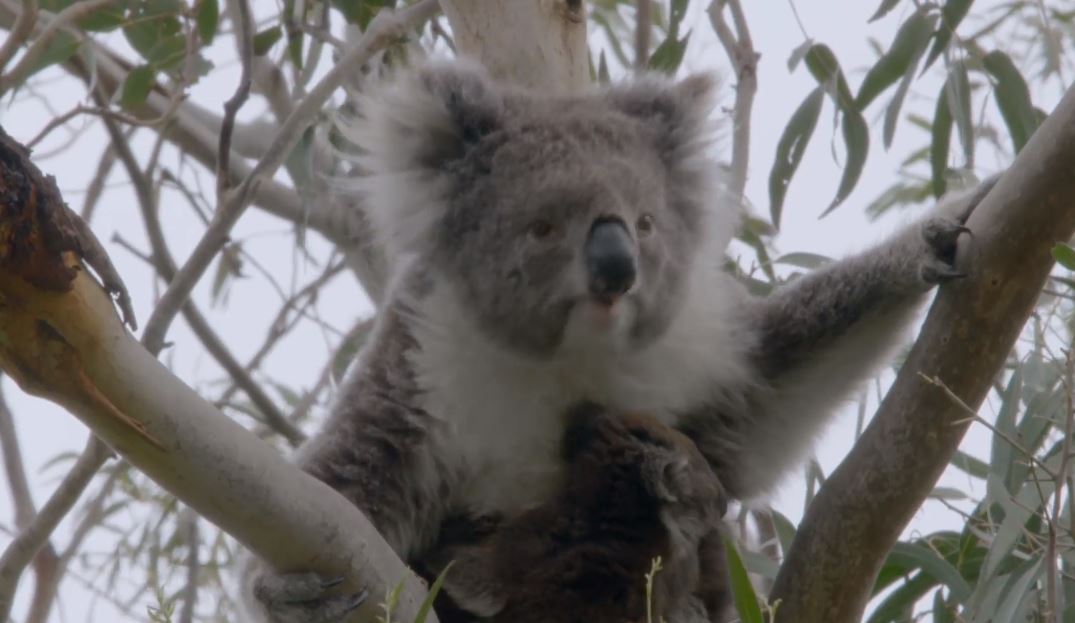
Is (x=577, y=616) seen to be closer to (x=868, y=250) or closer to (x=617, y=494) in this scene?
(x=617, y=494)

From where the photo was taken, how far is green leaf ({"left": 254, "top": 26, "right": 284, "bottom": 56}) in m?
3.30

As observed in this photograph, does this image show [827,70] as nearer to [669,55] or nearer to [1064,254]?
[669,55]

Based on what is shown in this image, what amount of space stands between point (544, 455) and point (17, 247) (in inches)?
47.9

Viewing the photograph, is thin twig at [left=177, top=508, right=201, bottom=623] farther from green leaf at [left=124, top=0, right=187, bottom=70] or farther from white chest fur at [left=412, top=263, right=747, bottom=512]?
green leaf at [left=124, top=0, right=187, bottom=70]

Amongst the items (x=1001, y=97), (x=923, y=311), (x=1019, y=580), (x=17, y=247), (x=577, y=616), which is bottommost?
(x=1019, y=580)

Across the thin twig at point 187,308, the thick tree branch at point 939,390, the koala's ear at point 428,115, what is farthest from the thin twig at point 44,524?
the thick tree branch at point 939,390

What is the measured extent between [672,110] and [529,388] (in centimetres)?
56

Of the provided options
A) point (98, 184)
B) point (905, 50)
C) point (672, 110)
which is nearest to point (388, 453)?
point (672, 110)

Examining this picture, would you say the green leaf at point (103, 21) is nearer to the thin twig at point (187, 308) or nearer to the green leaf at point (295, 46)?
the thin twig at point (187, 308)

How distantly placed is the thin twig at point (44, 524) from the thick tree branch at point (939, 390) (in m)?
1.34

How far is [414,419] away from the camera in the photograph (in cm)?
239

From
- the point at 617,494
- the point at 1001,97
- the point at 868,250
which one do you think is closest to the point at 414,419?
the point at 617,494

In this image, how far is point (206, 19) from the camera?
311 centimetres

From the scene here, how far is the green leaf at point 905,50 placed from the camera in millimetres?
2967
